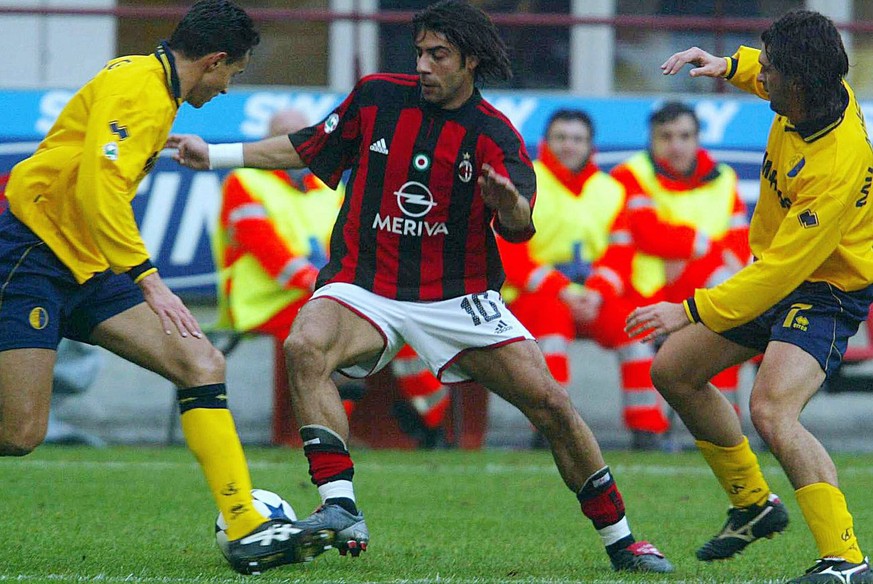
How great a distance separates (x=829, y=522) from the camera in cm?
530

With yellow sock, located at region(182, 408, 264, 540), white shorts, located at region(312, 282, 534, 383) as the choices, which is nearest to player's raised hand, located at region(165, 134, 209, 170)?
white shorts, located at region(312, 282, 534, 383)

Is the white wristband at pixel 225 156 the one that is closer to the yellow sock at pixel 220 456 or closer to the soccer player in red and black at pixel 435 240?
the soccer player in red and black at pixel 435 240

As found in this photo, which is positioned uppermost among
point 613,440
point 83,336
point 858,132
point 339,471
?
point 858,132

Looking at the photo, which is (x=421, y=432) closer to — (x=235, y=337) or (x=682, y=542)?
(x=235, y=337)

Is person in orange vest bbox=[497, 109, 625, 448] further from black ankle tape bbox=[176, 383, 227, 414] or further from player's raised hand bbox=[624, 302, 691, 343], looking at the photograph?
black ankle tape bbox=[176, 383, 227, 414]

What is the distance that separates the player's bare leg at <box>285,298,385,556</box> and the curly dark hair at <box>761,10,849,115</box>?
1.84 m

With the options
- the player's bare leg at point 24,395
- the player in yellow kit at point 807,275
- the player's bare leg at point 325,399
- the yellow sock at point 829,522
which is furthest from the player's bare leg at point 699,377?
the player's bare leg at point 24,395

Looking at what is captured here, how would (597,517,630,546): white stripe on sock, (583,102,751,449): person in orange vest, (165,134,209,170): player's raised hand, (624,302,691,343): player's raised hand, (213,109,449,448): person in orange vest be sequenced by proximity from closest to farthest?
(624,302,691,343): player's raised hand
(597,517,630,546): white stripe on sock
(165,134,209,170): player's raised hand
(213,109,449,448): person in orange vest
(583,102,751,449): person in orange vest

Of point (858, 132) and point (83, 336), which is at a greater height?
point (858, 132)

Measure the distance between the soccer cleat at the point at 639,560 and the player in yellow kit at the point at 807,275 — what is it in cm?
63

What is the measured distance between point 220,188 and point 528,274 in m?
2.28

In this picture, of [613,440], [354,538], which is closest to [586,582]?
[354,538]

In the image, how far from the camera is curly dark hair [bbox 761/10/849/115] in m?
5.35

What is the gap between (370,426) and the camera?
10977mm
